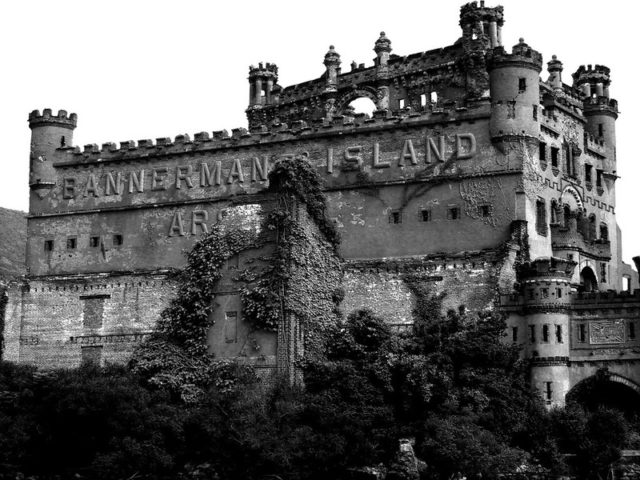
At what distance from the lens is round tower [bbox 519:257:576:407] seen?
60281 millimetres

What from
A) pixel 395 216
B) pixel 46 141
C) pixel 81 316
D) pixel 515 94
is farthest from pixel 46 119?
pixel 515 94

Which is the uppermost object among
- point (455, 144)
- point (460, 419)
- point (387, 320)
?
point (455, 144)

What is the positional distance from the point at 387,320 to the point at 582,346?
9191mm

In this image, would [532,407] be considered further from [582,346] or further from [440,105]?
[440,105]

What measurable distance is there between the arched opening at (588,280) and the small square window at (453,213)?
25.1 ft

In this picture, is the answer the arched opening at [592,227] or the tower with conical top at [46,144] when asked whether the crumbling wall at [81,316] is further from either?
the arched opening at [592,227]

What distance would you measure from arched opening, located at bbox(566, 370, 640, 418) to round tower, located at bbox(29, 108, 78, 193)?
30556 millimetres

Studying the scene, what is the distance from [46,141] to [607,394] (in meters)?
32.9

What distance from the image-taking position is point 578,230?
70.0 metres

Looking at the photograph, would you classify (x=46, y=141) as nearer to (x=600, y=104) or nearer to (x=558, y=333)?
(x=600, y=104)

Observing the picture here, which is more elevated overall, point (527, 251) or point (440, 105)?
point (440, 105)

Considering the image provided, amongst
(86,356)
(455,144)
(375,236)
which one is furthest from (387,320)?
(86,356)

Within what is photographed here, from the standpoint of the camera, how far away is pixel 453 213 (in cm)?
6631

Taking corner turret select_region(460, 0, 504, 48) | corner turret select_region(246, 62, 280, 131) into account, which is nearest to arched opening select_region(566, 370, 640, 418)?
corner turret select_region(460, 0, 504, 48)
